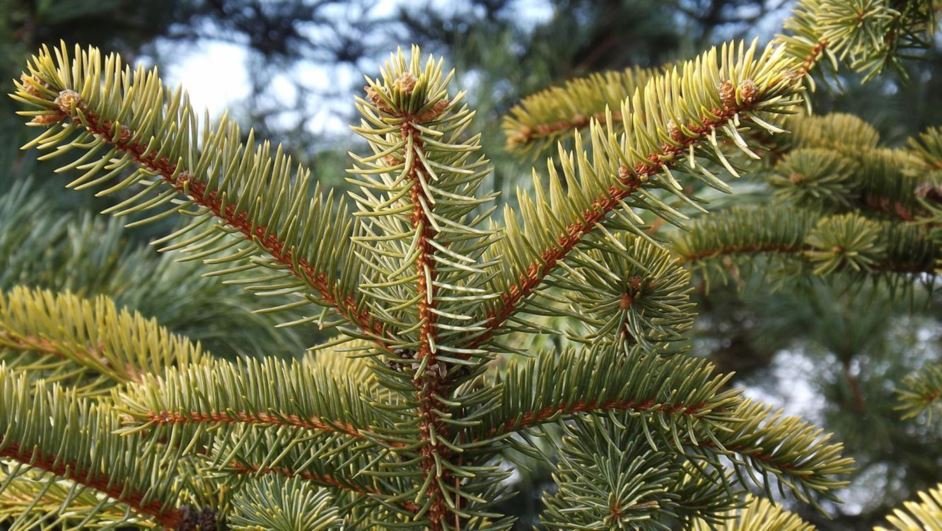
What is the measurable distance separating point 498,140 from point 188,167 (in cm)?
131

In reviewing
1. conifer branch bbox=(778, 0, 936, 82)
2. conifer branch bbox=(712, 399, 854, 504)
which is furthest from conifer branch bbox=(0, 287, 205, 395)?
conifer branch bbox=(778, 0, 936, 82)

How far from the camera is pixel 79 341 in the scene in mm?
638

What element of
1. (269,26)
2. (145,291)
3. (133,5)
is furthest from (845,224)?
(269,26)

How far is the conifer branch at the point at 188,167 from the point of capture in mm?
383

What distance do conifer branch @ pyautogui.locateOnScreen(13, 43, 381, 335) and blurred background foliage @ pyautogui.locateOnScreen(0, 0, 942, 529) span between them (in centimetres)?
56

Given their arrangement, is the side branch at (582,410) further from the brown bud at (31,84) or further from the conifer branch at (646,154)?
the brown bud at (31,84)

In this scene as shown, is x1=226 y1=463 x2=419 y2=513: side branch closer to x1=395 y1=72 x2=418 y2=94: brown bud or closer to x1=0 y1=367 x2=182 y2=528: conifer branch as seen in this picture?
x1=0 y1=367 x2=182 y2=528: conifer branch

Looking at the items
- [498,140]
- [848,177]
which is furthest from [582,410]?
[498,140]

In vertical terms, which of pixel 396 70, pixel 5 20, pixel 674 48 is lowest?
pixel 396 70

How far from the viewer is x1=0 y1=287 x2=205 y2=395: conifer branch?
616mm

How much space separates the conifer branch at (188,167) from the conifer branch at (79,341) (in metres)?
0.21

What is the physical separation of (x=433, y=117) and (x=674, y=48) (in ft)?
8.41

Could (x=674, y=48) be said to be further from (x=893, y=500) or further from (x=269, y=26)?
(x=893, y=500)

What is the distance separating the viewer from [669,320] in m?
0.50
